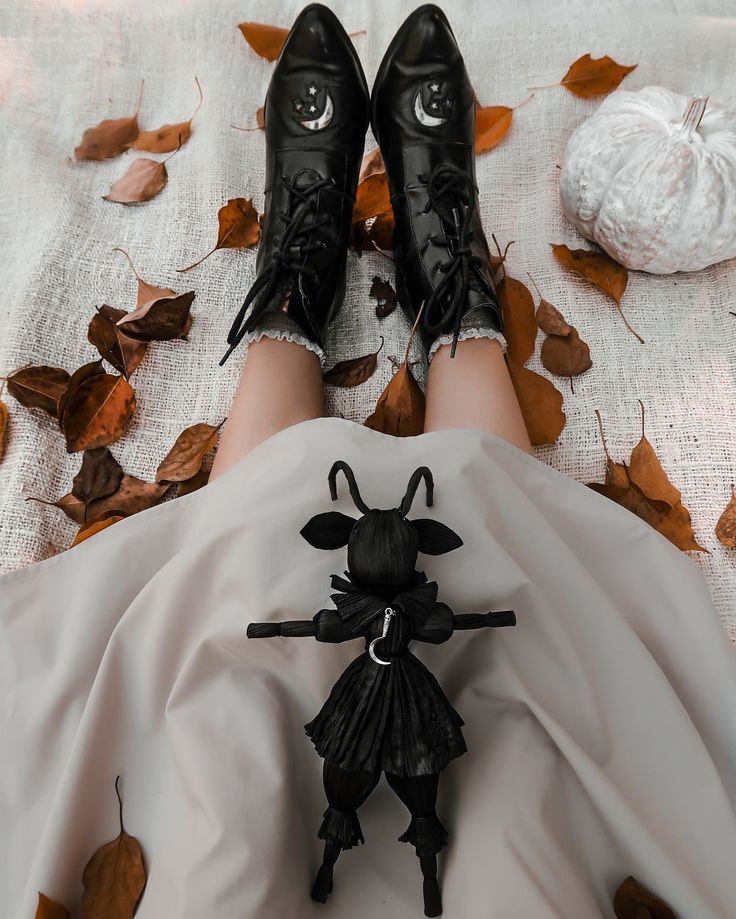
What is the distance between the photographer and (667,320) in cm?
80

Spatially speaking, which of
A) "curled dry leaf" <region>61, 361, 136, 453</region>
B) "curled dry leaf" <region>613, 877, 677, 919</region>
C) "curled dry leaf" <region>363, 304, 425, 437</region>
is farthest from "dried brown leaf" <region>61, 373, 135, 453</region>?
"curled dry leaf" <region>613, 877, 677, 919</region>

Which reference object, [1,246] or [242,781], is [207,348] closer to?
[1,246]

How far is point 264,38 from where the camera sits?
95cm

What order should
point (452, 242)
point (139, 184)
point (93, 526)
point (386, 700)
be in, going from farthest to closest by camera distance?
point (139, 184)
point (452, 242)
point (93, 526)
point (386, 700)

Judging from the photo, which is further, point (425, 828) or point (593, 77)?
point (593, 77)

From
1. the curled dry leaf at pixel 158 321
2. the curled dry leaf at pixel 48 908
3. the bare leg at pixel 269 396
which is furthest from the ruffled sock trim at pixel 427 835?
the curled dry leaf at pixel 158 321

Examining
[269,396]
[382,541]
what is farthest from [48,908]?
[269,396]

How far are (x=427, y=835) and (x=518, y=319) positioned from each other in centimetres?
55

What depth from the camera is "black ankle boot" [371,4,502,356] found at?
756mm

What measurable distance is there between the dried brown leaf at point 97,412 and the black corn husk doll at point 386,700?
410 millimetres

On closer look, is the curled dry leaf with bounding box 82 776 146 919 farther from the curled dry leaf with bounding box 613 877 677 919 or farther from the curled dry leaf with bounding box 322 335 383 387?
the curled dry leaf with bounding box 322 335 383 387

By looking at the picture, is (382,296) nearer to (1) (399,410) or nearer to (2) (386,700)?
(1) (399,410)

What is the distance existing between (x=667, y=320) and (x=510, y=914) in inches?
24.7

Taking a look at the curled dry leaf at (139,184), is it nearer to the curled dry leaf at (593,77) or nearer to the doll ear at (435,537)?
the curled dry leaf at (593,77)
